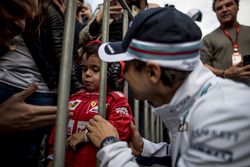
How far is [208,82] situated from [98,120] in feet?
1.48

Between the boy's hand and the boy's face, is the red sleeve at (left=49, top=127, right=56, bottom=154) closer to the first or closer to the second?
the boy's hand

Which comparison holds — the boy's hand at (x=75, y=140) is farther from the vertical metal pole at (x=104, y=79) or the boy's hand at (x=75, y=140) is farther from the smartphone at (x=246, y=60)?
the smartphone at (x=246, y=60)

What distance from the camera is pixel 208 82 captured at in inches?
40.5

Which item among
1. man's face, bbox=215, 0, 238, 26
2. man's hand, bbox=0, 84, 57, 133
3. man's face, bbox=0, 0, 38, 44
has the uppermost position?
man's face, bbox=215, 0, 238, 26

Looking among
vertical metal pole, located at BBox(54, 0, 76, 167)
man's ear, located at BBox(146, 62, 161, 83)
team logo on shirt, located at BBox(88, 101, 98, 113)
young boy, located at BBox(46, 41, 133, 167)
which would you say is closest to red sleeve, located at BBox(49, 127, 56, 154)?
young boy, located at BBox(46, 41, 133, 167)

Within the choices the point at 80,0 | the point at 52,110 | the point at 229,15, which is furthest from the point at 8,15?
the point at 229,15

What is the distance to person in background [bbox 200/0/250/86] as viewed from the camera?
99.8 inches

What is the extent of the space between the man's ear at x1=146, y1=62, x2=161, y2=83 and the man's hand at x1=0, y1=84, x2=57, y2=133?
367mm

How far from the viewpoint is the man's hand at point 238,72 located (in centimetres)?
239

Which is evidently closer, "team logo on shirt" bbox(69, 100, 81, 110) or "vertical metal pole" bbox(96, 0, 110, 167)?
"vertical metal pole" bbox(96, 0, 110, 167)

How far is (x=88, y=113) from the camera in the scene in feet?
5.28

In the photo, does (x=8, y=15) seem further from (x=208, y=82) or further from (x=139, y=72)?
(x=208, y=82)

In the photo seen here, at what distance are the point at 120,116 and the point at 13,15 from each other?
2.63 ft

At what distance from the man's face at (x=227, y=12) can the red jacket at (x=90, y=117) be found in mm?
1618
